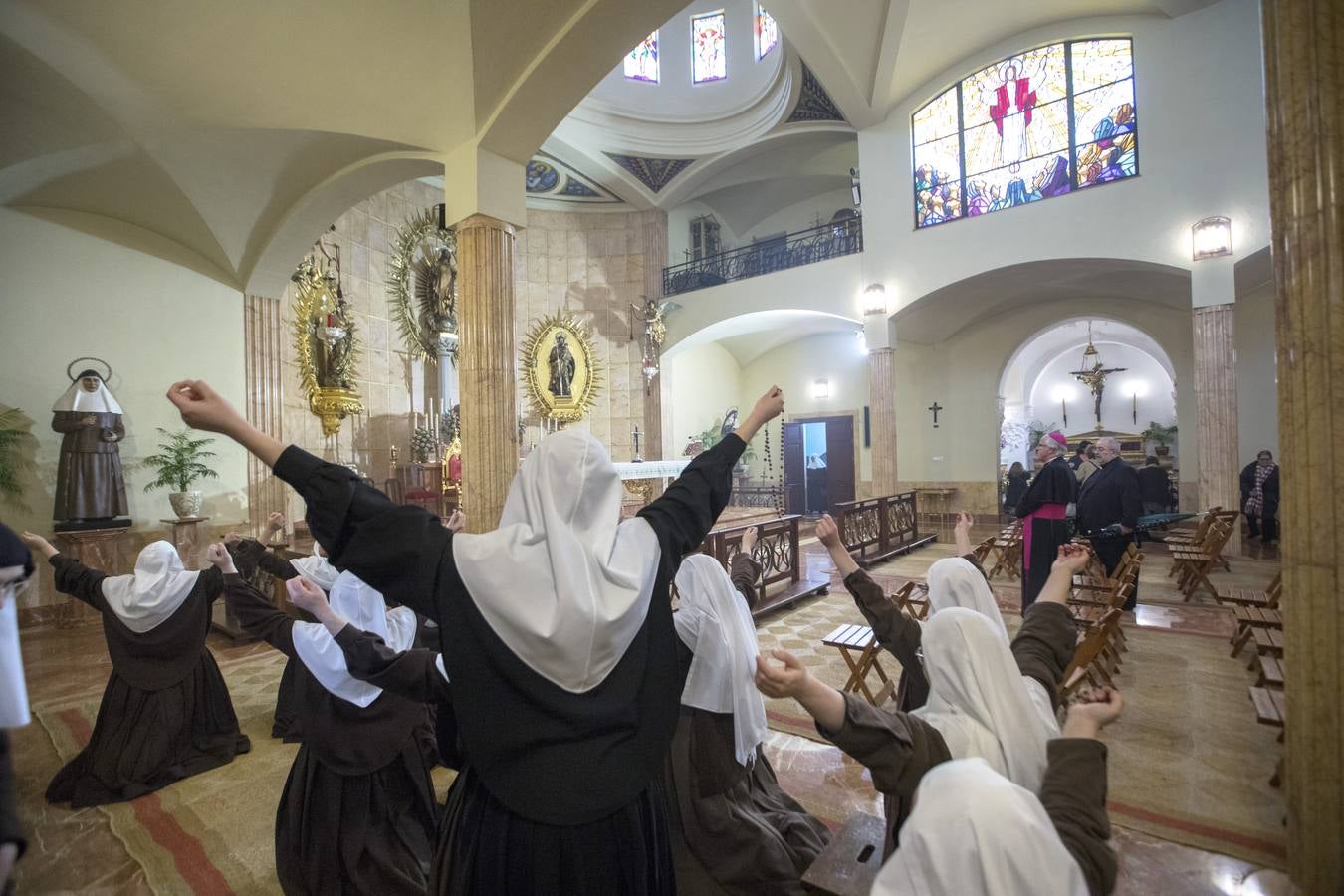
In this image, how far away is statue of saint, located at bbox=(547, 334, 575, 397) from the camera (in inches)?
487

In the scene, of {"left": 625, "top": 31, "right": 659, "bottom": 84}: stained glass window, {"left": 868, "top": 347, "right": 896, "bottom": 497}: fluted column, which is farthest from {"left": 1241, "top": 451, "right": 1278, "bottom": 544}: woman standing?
{"left": 625, "top": 31, "right": 659, "bottom": 84}: stained glass window

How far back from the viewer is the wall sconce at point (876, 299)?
10.8 meters

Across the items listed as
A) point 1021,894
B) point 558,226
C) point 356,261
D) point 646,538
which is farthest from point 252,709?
point 558,226

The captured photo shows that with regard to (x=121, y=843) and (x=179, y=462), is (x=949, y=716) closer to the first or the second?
(x=121, y=843)

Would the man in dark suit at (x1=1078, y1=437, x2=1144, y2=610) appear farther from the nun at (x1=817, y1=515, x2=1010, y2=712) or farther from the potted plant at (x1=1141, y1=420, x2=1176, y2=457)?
the potted plant at (x1=1141, y1=420, x2=1176, y2=457)

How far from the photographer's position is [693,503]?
1.50m

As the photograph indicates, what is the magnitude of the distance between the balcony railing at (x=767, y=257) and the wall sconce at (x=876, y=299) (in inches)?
34.5

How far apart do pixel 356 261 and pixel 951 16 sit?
9822mm

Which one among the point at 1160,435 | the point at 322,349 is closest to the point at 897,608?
the point at 322,349

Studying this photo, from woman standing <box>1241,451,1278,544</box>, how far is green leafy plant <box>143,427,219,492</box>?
45.5ft

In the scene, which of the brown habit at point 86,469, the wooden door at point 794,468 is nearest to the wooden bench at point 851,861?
the brown habit at point 86,469

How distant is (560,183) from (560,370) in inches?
150

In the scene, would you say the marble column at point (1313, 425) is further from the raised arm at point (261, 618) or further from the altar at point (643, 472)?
the altar at point (643, 472)

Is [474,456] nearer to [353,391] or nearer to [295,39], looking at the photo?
[295,39]
